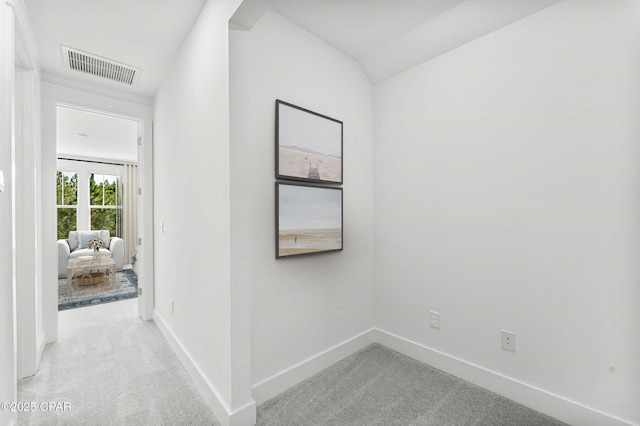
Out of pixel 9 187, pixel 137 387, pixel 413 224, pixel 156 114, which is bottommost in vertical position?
pixel 137 387

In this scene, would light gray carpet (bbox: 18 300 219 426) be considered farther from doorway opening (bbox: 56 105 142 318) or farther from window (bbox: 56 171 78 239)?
window (bbox: 56 171 78 239)

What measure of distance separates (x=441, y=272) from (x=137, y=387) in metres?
2.28

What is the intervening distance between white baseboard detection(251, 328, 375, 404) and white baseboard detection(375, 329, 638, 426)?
30cm

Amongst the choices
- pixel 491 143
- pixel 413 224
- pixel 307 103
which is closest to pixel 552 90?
pixel 491 143

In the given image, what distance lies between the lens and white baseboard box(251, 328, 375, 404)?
5.87ft

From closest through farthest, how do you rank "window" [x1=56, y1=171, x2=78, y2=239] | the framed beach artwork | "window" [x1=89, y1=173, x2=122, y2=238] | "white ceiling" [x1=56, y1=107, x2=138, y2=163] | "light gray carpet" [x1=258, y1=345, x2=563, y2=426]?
1. "light gray carpet" [x1=258, y1=345, x2=563, y2=426]
2. the framed beach artwork
3. "white ceiling" [x1=56, y1=107, x2=138, y2=163]
4. "window" [x1=56, y1=171, x2=78, y2=239]
5. "window" [x1=89, y1=173, x2=122, y2=238]

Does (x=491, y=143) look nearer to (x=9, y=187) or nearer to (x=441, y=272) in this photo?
(x=441, y=272)

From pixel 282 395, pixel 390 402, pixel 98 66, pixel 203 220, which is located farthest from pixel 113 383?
pixel 98 66

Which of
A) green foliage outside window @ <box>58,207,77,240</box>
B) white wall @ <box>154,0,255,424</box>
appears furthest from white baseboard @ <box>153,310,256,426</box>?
green foliage outside window @ <box>58,207,77,240</box>

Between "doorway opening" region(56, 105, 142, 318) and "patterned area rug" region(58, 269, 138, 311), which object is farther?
"doorway opening" region(56, 105, 142, 318)

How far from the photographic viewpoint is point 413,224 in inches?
92.2

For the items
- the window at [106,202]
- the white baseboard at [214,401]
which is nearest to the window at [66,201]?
the window at [106,202]

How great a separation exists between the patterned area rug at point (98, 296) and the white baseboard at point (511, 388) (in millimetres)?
3801

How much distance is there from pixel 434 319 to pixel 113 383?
2.34 meters
